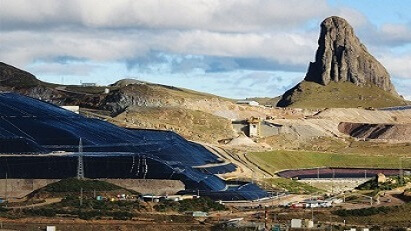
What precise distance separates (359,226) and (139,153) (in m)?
40.6

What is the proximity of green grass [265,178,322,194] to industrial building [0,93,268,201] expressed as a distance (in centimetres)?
610

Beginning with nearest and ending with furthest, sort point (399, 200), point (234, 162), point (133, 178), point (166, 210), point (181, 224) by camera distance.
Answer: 1. point (181, 224)
2. point (166, 210)
3. point (399, 200)
4. point (133, 178)
5. point (234, 162)

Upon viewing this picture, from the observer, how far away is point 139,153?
126m

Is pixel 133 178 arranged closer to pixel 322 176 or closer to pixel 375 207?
pixel 375 207

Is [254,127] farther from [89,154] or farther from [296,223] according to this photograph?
[296,223]

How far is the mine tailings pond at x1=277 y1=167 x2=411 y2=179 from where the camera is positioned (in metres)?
166

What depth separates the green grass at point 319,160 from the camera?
169625 millimetres

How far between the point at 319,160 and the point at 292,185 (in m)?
38.6

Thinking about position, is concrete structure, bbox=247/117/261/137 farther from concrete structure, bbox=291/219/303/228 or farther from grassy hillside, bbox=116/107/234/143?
concrete structure, bbox=291/219/303/228

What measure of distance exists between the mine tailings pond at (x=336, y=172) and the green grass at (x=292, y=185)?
42.7 feet

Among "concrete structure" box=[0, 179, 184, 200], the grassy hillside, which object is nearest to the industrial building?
"concrete structure" box=[0, 179, 184, 200]

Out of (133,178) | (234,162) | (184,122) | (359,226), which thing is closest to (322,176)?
(234,162)

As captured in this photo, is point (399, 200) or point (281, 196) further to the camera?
point (281, 196)

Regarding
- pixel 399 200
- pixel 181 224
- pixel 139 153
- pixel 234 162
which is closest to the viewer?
pixel 181 224
